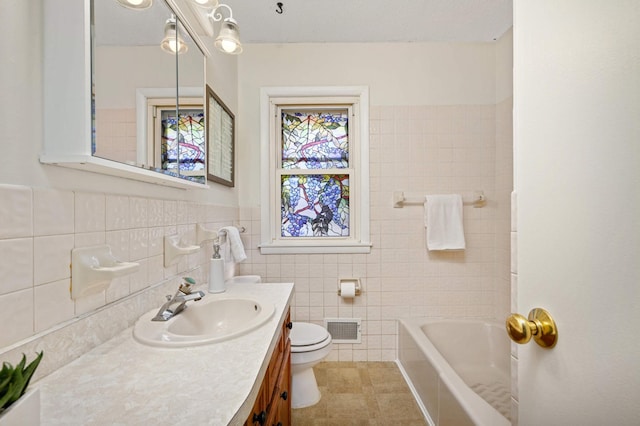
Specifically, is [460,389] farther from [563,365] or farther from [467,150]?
[467,150]

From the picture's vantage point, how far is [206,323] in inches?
47.7

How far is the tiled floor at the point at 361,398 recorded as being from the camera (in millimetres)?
1647

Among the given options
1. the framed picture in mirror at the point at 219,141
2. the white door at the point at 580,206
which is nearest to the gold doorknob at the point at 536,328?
the white door at the point at 580,206

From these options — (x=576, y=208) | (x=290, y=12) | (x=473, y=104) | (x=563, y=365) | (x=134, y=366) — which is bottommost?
(x=134, y=366)

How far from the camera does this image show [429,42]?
89.7 inches

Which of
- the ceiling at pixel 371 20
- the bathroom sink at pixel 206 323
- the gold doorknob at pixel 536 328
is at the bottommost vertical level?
the bathroom sink at pixel 206 323

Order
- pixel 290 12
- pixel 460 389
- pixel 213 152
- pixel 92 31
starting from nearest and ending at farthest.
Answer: pixel 92 31 < pixel 460 389 < pixel 213 152 < pixel 290 12

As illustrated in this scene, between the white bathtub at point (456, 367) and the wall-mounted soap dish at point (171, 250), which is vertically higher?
the wall-mounted soap dish at point (171, 250)

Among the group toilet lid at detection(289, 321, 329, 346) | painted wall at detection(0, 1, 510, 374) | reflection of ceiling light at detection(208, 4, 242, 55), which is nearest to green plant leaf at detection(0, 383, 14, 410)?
toilet lid at detection(289, 321, 329, 346)

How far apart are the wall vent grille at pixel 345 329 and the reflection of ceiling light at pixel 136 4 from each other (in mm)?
2088

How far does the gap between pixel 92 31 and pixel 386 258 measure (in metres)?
2.06

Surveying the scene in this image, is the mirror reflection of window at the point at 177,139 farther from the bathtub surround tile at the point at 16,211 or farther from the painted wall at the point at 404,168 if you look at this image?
the painted wall at the point at 404,168

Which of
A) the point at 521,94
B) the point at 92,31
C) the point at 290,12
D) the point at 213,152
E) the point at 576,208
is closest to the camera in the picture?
the point at 576,208

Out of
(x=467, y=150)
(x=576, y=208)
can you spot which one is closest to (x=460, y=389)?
(x=576, y=208)
